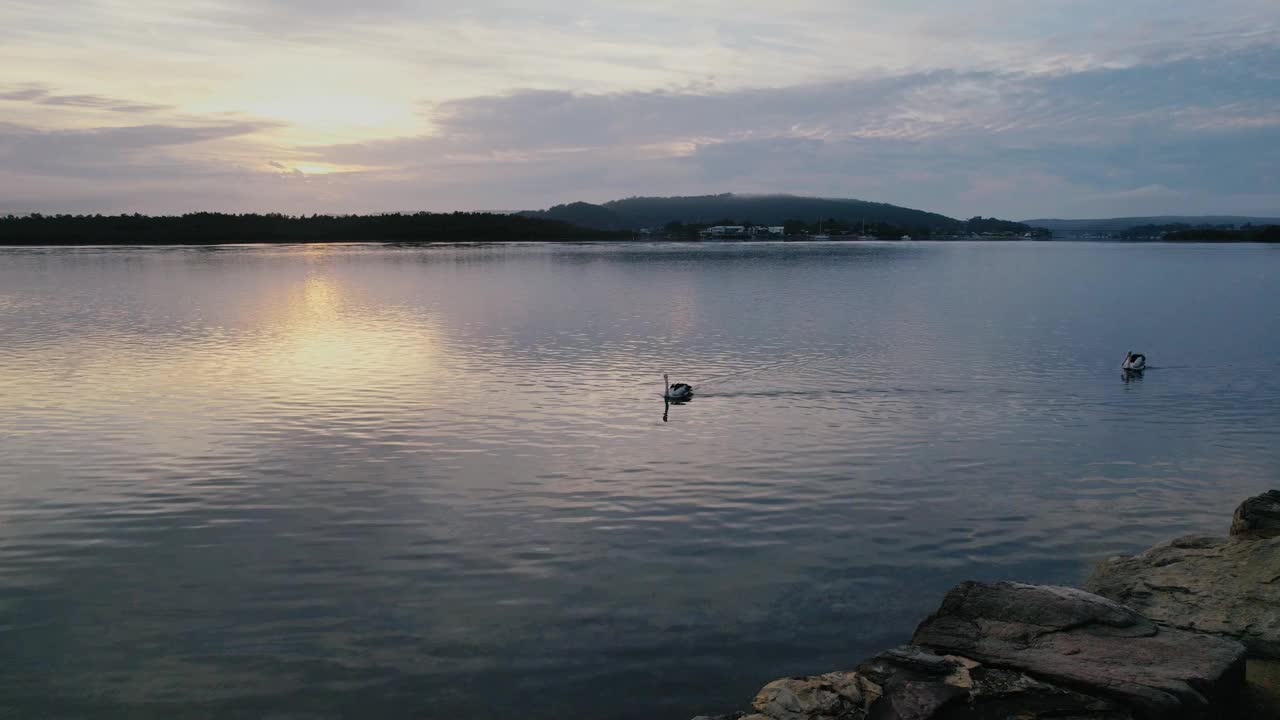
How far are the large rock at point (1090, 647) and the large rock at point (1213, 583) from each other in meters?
1.15

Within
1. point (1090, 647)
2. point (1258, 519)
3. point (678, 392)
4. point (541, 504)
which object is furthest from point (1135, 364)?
point (1090, 647)

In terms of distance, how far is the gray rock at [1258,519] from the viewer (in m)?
12.4

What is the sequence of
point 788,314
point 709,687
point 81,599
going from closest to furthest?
1. point 709,687
2. point 81,599
3. point 788,314

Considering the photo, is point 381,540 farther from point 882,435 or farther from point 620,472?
point 882,435

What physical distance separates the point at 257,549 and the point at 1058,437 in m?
18.1

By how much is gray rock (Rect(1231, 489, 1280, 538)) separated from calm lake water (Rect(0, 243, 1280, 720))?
1904mm

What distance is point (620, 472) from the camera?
1859 cm

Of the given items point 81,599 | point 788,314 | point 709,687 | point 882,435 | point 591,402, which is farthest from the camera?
point 788,314

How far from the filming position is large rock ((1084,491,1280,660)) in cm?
984

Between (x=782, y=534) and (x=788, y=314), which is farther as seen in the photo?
(x=788, y=314)

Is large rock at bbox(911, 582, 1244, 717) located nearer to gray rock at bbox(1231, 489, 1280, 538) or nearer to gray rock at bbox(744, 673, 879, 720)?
gray rock at bbox(744, 673, 879, 720)

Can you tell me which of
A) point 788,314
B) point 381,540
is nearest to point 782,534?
point 381,540

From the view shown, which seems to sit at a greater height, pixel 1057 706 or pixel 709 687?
pixel 1057 706

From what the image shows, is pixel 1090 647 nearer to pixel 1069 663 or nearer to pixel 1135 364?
pixel 1069 663
